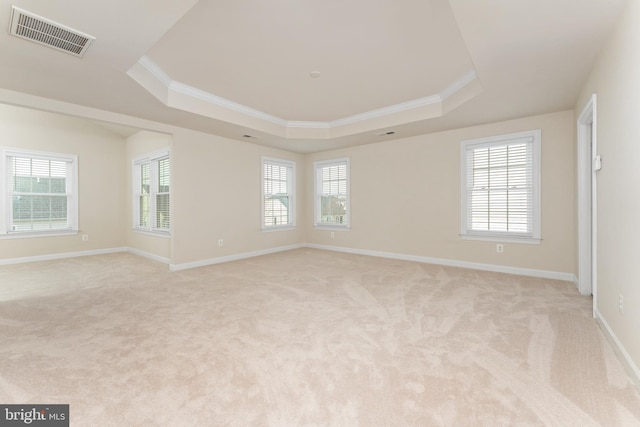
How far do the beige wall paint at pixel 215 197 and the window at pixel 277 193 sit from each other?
175mm

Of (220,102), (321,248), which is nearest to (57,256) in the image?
(220,102)

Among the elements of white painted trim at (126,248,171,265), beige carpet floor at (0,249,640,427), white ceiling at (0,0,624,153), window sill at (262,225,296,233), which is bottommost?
beige carpet floor at (0,249,640,427)

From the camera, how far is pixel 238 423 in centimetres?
142

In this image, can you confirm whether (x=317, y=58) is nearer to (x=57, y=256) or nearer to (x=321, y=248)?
(x=321, y=248)

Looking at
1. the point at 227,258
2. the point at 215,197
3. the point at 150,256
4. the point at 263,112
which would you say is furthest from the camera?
the point at 150,256

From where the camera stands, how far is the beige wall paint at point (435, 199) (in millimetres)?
4074

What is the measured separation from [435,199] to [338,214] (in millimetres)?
2323

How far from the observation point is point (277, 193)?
262 inches

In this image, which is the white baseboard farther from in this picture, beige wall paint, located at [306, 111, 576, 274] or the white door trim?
the white door trim

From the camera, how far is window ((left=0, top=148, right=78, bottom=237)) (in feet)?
17.5

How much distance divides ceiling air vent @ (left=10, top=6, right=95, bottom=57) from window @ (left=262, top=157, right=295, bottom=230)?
4.03m

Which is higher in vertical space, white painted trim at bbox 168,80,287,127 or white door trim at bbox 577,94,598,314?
white painted trim at bbox 168,80,287,127

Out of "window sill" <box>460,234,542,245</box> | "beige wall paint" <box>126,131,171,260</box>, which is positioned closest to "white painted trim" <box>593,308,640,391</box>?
"window sill" <box>460,234,542,245</box>

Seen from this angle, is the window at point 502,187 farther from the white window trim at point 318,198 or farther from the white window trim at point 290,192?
the white window trim at point 290,192
